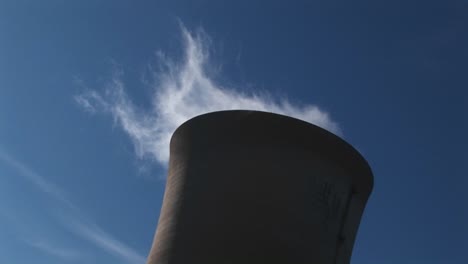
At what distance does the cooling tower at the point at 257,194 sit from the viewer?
8.60 meters

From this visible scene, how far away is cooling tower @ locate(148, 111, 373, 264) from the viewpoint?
8602 mm

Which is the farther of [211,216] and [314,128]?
[314,128]

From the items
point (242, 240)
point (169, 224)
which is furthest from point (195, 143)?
point (242, 240)

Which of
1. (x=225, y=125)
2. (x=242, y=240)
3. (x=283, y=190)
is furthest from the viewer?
(x=225, y=125)

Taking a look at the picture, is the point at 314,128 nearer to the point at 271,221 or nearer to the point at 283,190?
the point at 283,190

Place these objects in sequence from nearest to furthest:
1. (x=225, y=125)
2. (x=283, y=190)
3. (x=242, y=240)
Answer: (x=242, y=240)
(x=283, y=190)
(x=225, y=125)

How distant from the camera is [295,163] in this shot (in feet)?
30.6

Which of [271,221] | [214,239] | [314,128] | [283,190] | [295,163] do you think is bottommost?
[214,239]

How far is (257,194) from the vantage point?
29.4 ft

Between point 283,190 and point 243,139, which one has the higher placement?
point 243,139

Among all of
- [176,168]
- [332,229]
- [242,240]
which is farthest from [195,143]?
[332,229]

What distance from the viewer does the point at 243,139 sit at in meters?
9.48

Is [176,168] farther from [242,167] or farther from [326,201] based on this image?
[326,201]

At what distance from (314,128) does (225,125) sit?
174cm
